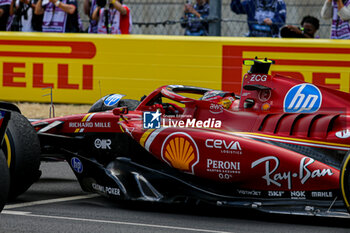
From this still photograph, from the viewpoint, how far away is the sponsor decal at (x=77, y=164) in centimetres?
701

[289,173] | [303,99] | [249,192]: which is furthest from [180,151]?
[303,99]

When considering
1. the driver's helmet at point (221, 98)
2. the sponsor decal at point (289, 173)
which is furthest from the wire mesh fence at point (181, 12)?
the sponsor decal at point (289, 173)

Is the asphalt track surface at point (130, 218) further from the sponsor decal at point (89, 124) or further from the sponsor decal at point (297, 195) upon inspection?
the sponsor decal at point (89, 124)

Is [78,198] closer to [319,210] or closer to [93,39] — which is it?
[319,210]

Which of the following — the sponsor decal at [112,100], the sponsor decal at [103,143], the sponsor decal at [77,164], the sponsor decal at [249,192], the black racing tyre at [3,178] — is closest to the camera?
the black racing tyre at [3,178]

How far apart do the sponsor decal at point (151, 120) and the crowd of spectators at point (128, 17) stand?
17.7 ft

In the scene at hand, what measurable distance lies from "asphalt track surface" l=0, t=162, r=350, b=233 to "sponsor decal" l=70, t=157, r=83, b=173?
0.29 meters

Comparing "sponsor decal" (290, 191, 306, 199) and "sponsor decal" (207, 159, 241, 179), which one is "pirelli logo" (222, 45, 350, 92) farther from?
"sponsor decal" (290, 191, 306, 199)

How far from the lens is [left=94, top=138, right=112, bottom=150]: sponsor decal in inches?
269

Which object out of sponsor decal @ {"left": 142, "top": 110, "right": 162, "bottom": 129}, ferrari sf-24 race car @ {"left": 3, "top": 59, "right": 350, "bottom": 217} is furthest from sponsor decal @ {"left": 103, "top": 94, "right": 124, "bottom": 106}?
sponsor decal @ {"left": 142, "top": 110, "right": 162, "bottom": 129}

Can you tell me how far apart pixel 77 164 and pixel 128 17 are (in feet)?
20.0

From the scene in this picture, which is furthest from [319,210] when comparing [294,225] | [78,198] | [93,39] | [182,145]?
[93,39]

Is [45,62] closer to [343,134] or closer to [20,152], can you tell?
[20,152]

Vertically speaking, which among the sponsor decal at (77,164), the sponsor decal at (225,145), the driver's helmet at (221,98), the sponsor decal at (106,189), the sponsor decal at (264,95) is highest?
the sponsor decal at (264,95)
